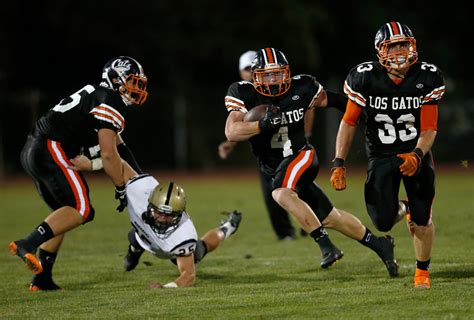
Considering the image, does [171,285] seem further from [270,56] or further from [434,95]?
[434,95]

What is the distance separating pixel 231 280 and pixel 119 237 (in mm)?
3291

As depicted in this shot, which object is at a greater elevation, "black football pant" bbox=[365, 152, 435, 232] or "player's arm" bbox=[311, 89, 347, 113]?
"player's arm" bbox=[311, 89, 347, 113]

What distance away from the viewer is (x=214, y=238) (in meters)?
7.06

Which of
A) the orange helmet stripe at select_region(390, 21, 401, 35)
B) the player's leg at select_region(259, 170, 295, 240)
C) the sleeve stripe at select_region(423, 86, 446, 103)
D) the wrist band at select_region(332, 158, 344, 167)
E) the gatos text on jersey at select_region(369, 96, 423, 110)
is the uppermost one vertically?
the orange helmet stripe at select_region(390, 21, 401, 35)

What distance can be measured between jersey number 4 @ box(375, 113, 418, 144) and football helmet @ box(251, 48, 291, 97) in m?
0.86

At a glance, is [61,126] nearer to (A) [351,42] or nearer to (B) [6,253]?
(B) [6,253]

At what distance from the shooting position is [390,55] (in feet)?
19.1

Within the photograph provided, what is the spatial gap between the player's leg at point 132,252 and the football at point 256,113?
128 centimetres

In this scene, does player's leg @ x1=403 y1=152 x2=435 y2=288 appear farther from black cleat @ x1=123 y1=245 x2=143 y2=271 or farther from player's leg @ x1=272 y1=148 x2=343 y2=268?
black cleat @ x1=123 y1=245 x2=143 y2=271

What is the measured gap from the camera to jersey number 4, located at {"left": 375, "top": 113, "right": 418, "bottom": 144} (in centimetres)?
600

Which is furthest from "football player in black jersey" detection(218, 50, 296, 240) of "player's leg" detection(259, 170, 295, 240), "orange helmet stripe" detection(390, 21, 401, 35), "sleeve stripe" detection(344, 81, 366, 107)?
"orange helmet stripe" detection(390, 21, 401, 35)

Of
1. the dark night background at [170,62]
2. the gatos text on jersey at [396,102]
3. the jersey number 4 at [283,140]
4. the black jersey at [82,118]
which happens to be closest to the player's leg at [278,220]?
the jersey number 4 at [283,140]

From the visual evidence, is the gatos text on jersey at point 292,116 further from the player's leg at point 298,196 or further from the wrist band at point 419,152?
the wrist band at point 419,152

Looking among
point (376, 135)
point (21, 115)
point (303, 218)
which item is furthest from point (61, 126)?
point (21, 115)
